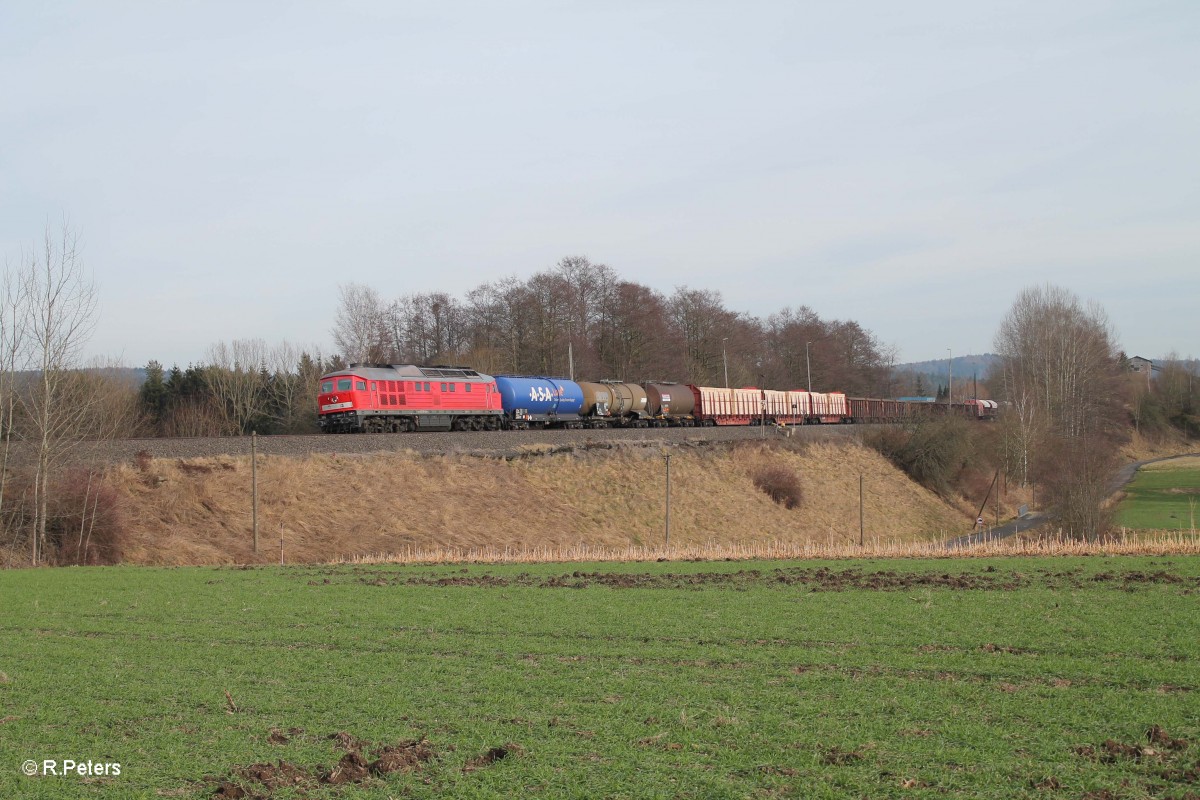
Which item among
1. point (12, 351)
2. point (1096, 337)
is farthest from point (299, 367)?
point (1096, 337)

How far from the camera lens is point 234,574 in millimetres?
23297

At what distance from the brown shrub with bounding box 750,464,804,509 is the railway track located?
487 cm

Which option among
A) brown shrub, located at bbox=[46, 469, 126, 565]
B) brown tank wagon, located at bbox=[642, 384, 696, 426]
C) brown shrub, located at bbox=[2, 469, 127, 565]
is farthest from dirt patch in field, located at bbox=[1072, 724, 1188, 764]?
brown tank wagon, located at bbox=[642, 384, 696, 426]

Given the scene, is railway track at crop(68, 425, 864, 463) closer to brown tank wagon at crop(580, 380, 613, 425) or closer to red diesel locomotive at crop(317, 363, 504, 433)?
red diesel locomotive at crop(317, 363, 504, 433)

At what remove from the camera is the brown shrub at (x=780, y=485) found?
5338 cm

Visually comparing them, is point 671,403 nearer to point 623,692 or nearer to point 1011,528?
point 1011,528

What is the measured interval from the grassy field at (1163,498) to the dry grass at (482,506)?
34.1 feet

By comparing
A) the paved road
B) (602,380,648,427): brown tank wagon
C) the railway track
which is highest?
(602,380,648,427): brown tank wagon

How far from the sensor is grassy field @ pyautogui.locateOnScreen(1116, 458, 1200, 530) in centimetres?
4891

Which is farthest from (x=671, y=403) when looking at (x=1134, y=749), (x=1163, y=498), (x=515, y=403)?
(x=1134, y=749)

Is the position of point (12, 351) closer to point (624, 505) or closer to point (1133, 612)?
point (624, 505)

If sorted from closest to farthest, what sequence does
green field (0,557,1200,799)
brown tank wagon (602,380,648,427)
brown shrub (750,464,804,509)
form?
green field (0,557,1200,799) < brown shrub (750,464,804,509) < brown tank wagon (602,380,648,427)

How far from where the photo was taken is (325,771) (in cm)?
755

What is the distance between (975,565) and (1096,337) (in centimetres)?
8956
